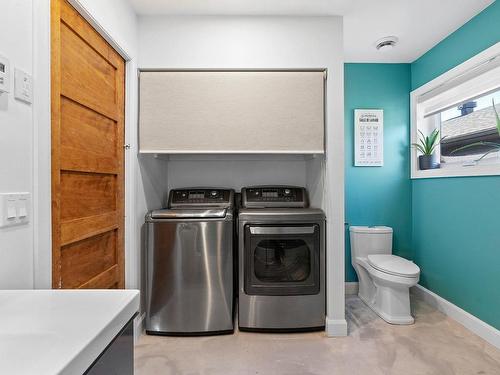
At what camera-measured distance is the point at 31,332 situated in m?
0.64

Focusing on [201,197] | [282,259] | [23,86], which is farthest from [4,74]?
[282,259]

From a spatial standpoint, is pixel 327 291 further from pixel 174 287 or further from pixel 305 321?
pixel 174 287

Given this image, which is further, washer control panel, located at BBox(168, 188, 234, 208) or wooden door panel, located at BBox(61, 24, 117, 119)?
washer control panel, located at BBox(168, 188, 234, 208)

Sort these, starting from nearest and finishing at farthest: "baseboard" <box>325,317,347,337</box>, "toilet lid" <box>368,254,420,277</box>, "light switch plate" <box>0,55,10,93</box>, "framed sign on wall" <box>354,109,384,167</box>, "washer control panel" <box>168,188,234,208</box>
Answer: "light switch plate" <box>0,55,10,93</box> < "baseboard" <box>325,317,347,337</box> < "toilet lid" <box>368,254,420,277</box> < "washer control panel" <box>168,188,234,208</box> < "framed sign on wall" <box>354,109,384,167</box>

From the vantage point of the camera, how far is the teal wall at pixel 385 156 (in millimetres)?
3080

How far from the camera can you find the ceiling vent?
2599mm

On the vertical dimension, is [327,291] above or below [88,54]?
below

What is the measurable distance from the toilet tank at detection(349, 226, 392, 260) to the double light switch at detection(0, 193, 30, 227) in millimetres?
2647

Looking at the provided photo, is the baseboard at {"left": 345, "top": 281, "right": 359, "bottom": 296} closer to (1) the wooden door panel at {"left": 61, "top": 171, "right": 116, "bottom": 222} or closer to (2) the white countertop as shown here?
(1) the wooden door panel at {"left": 61, "top": 171, "right": 116, "bottom": 222}

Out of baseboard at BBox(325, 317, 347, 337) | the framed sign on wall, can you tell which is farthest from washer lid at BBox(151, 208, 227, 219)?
the framed sign on wall

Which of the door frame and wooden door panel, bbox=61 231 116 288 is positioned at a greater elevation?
the door frame

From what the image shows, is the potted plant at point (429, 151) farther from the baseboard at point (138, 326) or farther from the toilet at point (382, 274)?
the baseboard at point (138, 326)

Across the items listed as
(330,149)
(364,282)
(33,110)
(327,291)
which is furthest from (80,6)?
(364,282)

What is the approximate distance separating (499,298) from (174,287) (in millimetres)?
2332
